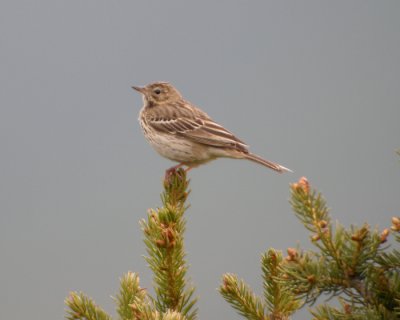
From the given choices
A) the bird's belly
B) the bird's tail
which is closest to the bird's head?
the bird's belly

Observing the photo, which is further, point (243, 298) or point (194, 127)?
point (194, 127)

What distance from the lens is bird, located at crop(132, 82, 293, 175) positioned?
10555 millimetres

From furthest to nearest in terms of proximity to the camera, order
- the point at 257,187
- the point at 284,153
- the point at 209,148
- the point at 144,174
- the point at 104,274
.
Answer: the point at 284,153 → the point at 144,174 → the point at 257,187 → the point at 104,274 → the point at 209,148

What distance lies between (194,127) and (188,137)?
49cm

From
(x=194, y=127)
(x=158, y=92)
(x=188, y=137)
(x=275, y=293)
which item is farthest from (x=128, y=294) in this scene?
(x=158, y=92)

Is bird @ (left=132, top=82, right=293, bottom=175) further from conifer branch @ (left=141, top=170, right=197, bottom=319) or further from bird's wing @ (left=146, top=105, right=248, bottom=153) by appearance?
conifer branch @ (left=141, top=170, right=197, bottom=319)

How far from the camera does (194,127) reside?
446 inches

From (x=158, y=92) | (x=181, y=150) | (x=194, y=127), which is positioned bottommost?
(x=181, y=150)

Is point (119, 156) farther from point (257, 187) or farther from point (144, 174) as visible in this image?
point (257, 187)

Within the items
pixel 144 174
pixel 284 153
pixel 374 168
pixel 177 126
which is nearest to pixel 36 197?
pixel 144 174

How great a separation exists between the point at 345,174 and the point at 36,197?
215 ft

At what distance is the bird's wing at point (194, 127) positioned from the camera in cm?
1067

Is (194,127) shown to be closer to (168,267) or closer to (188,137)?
(188,137)

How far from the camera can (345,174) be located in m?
168
